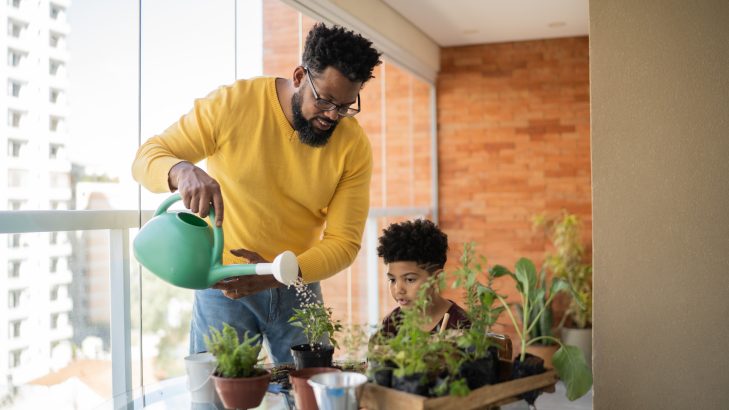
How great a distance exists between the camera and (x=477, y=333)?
1347mm

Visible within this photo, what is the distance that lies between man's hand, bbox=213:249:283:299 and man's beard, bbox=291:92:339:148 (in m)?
0.35

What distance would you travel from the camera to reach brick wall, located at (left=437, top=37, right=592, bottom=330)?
18.9 feet

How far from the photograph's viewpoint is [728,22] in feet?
7.34

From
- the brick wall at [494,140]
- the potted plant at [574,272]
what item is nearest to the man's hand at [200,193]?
the brick wall at [494,140]

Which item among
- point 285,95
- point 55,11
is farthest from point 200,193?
point 55,11

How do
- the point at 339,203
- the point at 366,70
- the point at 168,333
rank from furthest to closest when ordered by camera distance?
1. the point at 168,333
2. the point at 339,203
3. the point at 366,70

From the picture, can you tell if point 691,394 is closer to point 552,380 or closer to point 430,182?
point 552,380

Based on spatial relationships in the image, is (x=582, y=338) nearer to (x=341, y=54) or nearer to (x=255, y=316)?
(x=255, y=316)

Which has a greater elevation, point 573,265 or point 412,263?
point 412,263

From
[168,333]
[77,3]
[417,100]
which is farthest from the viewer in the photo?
[417,100]

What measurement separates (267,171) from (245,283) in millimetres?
325

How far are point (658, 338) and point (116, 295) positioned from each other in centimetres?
174

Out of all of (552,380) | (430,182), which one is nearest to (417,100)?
(430,182)

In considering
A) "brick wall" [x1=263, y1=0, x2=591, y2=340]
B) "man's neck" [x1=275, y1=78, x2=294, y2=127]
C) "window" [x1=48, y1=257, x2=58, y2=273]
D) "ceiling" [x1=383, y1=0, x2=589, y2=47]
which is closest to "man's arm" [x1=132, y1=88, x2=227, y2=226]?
"man's neck" [x1=275, y1=78, x2=294, y2=127]
